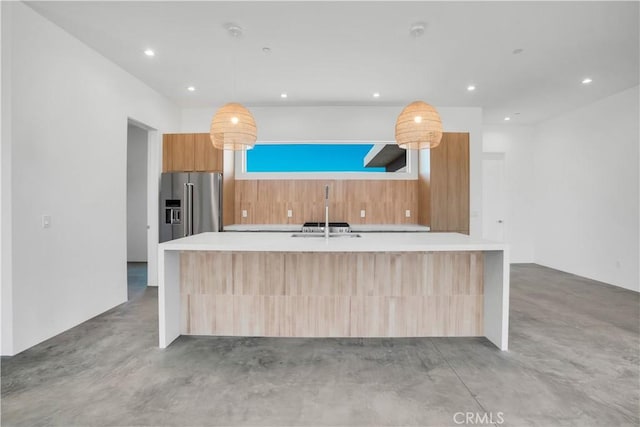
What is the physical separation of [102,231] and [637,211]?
706cm

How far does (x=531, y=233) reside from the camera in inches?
256

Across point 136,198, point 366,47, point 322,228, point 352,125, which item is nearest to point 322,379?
point 322,228

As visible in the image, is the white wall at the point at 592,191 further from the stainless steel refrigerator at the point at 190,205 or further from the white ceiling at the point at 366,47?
the stainless steel refrigerator at the point at 190,205

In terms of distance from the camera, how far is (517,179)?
646 centimetres

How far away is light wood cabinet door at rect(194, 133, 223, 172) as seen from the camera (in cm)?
483

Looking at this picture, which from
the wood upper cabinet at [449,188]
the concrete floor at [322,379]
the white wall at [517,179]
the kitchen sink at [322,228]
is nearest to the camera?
the concrete floor at [322,379]

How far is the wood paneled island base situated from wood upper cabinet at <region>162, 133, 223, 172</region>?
2.37m

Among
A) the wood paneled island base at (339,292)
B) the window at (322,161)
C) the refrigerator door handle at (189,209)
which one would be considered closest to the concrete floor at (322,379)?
the wood paneled island base at (339,292)

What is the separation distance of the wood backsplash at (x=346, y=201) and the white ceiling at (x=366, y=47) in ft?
4.46

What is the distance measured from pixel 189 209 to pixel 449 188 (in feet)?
12.7

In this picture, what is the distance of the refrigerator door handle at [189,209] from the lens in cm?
462

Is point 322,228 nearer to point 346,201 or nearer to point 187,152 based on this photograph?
point 346,201

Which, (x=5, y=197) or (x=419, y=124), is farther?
(x=419, y=124)

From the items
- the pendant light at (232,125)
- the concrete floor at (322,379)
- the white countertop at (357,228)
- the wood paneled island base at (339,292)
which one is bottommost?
the concrete floor at (322,379)
